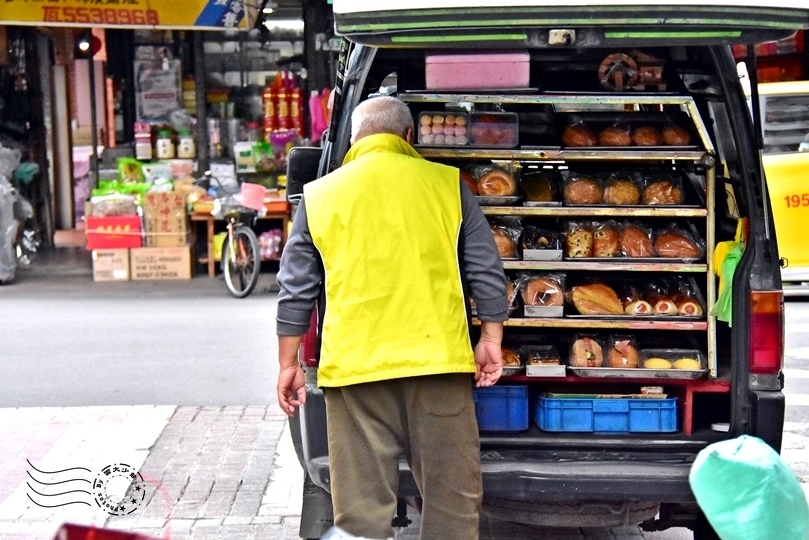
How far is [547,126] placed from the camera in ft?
17.3

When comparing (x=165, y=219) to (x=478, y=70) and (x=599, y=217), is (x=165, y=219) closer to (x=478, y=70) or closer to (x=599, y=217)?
(x=599, y=217)

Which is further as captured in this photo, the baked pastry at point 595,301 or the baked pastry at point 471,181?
the baked pastry at point 471,181

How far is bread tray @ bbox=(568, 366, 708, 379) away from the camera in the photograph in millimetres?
4734

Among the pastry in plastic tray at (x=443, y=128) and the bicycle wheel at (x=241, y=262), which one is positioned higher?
the pastry in plastic tray at (x=443, y=128)

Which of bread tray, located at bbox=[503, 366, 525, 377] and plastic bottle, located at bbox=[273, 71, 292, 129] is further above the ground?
plastic bottle, located at bbox=[273, 71, 292, 129]

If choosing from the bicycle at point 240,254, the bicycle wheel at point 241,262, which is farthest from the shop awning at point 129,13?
the bicycle wheel at point 241,262

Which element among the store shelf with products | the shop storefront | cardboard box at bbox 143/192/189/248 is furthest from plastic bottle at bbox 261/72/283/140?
the store shelf with products

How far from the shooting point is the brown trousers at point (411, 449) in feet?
13.3

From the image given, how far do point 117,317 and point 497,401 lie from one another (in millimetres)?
7112

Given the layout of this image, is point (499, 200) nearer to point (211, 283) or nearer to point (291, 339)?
point (291, 339)

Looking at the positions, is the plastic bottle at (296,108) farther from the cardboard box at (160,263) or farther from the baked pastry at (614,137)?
the baked pastry at (614,137)

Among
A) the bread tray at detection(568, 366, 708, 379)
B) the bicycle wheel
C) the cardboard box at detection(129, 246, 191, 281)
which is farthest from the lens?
the cardboard box at detection(129, 246, 191, 281)

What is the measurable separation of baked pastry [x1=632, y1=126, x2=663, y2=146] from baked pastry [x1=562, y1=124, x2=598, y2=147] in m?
0.17

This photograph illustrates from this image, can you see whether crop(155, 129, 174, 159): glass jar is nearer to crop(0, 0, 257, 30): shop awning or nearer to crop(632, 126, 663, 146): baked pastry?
crop(0, 0, 257, 30): shop awning
